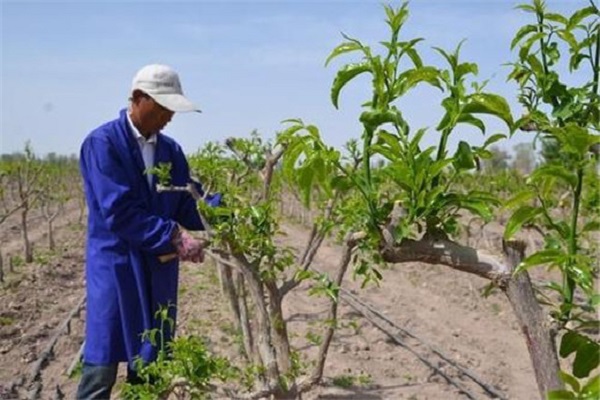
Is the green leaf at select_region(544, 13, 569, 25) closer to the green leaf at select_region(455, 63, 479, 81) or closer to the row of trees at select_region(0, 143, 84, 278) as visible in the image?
the green leaf at select_region(455, 63, 479, 81)

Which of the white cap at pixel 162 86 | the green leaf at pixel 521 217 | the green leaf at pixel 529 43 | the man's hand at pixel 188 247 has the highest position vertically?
the white cap at pixel 162 86

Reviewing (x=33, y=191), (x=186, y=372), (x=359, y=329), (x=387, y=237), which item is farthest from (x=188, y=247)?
(x=33, y=191)

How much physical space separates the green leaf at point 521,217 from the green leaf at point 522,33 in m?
0.33

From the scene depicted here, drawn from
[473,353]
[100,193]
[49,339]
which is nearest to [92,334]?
[100,193]

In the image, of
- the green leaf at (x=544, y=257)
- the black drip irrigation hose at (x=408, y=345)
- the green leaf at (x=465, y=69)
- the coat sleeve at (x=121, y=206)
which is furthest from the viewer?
the black drip irrigation hose at (x=408, y=345)

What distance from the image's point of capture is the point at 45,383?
5371mm

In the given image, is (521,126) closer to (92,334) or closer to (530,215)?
(530,215)

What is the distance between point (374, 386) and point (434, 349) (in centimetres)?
101

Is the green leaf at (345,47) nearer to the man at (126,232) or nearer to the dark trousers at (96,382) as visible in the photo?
the man at (126,232)

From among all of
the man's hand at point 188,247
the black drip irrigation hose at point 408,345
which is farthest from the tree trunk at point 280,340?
the black drip irrigation hose at point 408,345

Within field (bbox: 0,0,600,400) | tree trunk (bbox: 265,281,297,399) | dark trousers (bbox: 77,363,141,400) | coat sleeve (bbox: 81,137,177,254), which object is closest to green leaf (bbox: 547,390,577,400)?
field (bbox: 0,0,600,400)

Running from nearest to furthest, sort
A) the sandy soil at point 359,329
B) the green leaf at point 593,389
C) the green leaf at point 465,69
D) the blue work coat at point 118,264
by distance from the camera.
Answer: the green leaf at point 593,389, the green leaf at point 465,69, the blue work coat at point 118,264, the sandy soil at point 359,329

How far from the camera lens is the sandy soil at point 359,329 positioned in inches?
215

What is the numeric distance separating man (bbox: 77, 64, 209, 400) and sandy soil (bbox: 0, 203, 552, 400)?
108cm
